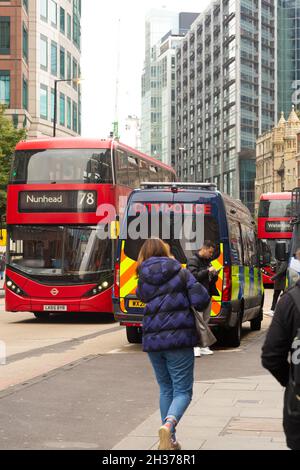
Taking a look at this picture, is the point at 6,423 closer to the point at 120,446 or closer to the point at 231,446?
the point at 120,446

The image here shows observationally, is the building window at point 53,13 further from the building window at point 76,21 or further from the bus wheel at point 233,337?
the bus wheel at point 233,337

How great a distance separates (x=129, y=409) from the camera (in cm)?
877

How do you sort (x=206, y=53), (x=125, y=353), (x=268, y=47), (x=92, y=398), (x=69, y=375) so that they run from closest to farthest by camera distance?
(x=92, y=398) → (x=69, y=375) → (x=125, y=353) → (x=268, y=47) → (x=206, y=53)

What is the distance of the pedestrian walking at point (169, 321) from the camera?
22.2 feet

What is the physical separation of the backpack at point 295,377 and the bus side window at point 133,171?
17.9 m

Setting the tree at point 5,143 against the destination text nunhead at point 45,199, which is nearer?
the destination text nunhead at point 45,199

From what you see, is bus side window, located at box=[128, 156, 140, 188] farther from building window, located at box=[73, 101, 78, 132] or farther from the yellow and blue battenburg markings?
building window, located at box=[73, 101, 78, 132]

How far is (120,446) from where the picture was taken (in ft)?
22.2

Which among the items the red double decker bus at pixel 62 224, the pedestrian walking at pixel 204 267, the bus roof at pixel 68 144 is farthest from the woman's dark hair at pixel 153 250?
the bus roof at pixel 68 144

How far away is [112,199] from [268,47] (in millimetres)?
118201

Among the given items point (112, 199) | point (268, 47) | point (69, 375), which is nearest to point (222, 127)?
point (268, 47)

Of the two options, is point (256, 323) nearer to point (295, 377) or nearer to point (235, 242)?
point (235, 242)

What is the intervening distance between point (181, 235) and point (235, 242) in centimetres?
121

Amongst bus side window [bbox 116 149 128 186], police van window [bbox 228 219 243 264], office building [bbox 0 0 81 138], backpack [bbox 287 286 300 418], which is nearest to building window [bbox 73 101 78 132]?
office building [bbox 0 0 81 138]
